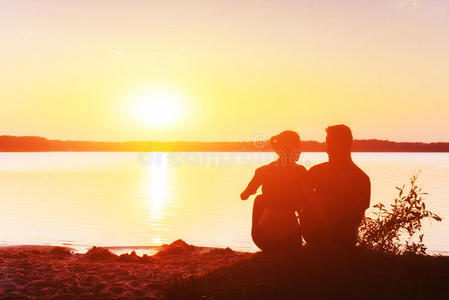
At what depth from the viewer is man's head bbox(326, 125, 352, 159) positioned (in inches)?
348

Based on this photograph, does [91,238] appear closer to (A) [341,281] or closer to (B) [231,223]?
(B) [231,223]

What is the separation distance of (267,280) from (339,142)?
2872 millimetres

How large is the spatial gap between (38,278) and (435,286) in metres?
7.33

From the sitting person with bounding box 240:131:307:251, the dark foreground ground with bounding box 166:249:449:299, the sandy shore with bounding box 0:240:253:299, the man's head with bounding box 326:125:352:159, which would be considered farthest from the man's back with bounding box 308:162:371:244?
the sandy shore with bounding box 0:240:253:299

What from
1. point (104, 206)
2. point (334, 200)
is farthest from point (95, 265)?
point (104, 206)

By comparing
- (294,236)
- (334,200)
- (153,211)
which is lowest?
(153,211)

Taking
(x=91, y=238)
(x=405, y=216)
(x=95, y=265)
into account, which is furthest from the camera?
(x=91, y=238)

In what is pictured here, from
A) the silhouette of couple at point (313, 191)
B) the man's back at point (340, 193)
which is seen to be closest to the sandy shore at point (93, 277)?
the silhouette of couple at point (313, 191)

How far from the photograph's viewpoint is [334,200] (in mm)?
8836

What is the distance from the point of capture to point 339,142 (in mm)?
8844

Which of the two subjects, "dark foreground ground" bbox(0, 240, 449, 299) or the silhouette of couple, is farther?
the silhouette of couple

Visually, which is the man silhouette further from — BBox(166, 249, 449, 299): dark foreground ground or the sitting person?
BBox(166, 249, 449, 299): dark foreground ground

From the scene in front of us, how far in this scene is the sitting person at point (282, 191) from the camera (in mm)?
8750

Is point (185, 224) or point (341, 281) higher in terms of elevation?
point (341, 281)
